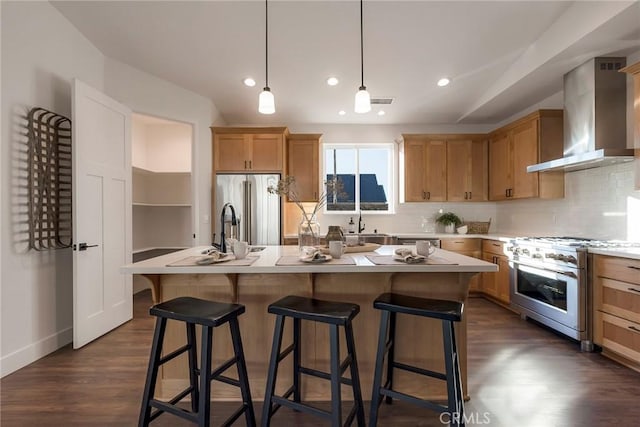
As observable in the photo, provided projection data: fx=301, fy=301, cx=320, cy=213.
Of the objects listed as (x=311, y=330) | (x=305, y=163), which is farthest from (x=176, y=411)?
(x=305, y=163)

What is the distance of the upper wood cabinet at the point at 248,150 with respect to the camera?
436 cm

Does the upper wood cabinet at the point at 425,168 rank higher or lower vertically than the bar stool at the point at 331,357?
higher

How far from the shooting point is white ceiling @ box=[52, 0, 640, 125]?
2.43 m

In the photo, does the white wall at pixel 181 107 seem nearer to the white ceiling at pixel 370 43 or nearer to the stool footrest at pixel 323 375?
the white ceiling at pixel 370 43

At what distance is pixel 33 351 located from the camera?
7.92 ft

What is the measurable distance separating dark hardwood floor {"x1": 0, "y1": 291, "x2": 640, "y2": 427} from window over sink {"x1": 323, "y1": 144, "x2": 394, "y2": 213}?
2.80 metres

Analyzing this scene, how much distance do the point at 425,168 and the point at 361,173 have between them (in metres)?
1.07

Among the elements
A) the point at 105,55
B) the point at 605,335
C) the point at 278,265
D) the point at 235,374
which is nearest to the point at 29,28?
the point at 105,55

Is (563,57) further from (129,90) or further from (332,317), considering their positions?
(129,90)

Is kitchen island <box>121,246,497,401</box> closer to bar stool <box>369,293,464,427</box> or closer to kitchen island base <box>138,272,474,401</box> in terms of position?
kitchen island base <box>138,272,474,401</box>

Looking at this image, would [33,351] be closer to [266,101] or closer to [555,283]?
[266,101]

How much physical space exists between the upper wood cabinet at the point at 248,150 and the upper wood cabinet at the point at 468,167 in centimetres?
264

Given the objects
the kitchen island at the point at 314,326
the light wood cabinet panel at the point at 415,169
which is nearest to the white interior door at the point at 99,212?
the kitchen island at the point at 314,326

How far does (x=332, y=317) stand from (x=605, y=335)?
2.58 meters
